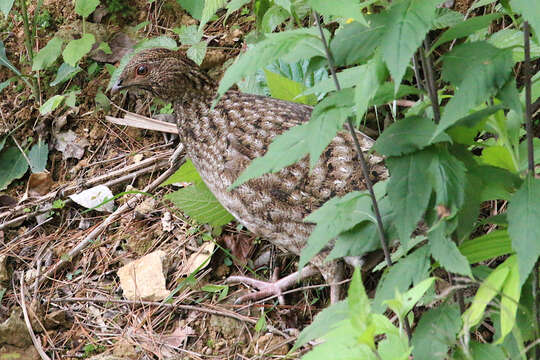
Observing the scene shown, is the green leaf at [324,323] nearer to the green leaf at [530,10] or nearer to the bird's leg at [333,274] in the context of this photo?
the green leaf at [530,10]

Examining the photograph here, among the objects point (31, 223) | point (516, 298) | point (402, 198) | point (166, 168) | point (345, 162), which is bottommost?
point (31, 223)

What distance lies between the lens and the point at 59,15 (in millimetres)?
5816

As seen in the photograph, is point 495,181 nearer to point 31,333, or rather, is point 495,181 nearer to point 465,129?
point 465,129

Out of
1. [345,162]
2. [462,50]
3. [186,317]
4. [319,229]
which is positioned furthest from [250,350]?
[462,50]

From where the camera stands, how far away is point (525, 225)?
1.73m

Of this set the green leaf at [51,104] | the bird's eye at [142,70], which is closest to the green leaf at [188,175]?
the bird's eye at [142,70]

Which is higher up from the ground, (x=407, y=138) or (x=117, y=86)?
(x=407, y=138)

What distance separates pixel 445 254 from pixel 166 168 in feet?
10.6

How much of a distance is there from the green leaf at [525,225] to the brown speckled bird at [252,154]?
1320mm

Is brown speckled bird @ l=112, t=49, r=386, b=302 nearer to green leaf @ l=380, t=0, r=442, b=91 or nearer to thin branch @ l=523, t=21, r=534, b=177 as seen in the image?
thin branch @ l=523, t=21, r=534, b=177

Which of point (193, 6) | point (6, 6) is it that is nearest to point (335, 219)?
point (193, 6)

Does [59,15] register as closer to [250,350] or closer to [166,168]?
[166,168]

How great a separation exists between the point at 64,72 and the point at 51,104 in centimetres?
44

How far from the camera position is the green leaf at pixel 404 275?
188 cm
